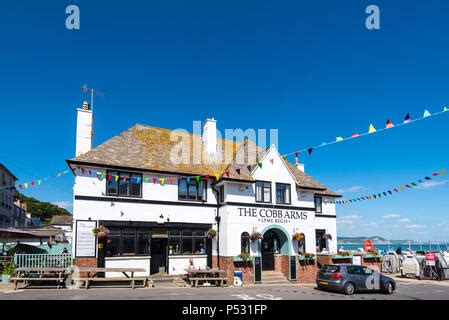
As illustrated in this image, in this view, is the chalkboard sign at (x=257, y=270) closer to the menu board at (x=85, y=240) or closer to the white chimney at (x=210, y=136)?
the white chimney at (x=210, y=136)

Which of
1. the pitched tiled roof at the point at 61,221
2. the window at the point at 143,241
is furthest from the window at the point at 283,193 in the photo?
the pitched tiled roof at the point at 61,221

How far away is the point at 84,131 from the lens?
22531 millimetres

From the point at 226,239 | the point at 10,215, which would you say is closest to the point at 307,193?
the point at 226,239

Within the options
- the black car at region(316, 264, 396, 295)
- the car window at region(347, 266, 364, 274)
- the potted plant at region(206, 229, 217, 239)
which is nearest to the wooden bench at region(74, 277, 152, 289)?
the potted plant at region(206, 229, 217, 239)

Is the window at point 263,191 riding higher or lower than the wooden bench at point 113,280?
higher

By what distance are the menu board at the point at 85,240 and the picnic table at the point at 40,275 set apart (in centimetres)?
126

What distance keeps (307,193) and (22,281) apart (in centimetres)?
1829

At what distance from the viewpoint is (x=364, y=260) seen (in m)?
28.2

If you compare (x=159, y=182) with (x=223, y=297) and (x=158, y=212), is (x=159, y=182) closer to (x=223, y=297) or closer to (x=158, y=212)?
(x=158, y=212)

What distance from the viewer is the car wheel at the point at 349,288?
17.6m

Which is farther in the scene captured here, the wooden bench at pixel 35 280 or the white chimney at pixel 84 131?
the white chimney at pixel 84 131

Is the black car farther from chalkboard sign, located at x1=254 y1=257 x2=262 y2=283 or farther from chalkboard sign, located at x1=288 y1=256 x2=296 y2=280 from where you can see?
chalkboard sign, located at x1=288 y1=256 x2=296 y2=280

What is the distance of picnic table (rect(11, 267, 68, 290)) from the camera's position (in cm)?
1657

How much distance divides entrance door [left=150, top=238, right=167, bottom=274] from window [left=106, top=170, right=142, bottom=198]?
3.04 metres
